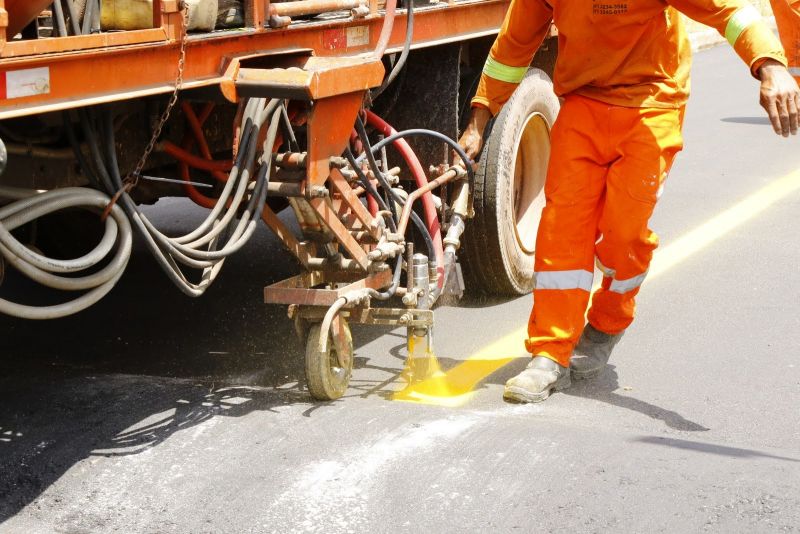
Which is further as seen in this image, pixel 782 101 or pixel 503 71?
pixel 503 71

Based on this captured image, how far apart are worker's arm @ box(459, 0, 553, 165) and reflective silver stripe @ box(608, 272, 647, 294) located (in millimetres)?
799

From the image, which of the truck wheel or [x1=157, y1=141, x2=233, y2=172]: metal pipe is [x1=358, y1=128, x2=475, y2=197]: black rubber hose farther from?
[x1=157, y1=141, x2=233, y2=172]: metal pipe

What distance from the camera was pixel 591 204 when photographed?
4504mm

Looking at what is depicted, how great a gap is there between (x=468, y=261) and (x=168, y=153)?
75.2 inches

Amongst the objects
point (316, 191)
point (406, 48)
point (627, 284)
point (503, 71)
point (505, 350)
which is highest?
point (406, 48)

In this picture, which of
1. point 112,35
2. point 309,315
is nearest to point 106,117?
point 112,35

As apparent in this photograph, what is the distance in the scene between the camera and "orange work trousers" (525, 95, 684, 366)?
438 cm

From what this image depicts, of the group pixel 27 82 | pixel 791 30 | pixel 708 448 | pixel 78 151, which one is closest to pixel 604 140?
pixel 708 448

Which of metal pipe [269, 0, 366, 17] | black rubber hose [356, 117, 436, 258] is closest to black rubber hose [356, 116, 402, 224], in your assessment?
black rubber hose [356, 117, 436, 258]

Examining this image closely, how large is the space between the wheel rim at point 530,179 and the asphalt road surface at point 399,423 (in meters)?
0.44

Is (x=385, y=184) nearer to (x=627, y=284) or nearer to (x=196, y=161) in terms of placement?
(x=196, y=161)

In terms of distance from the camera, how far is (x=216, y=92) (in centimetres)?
374

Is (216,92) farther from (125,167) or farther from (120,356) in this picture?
(120,356)

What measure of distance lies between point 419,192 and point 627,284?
2.85 feet
